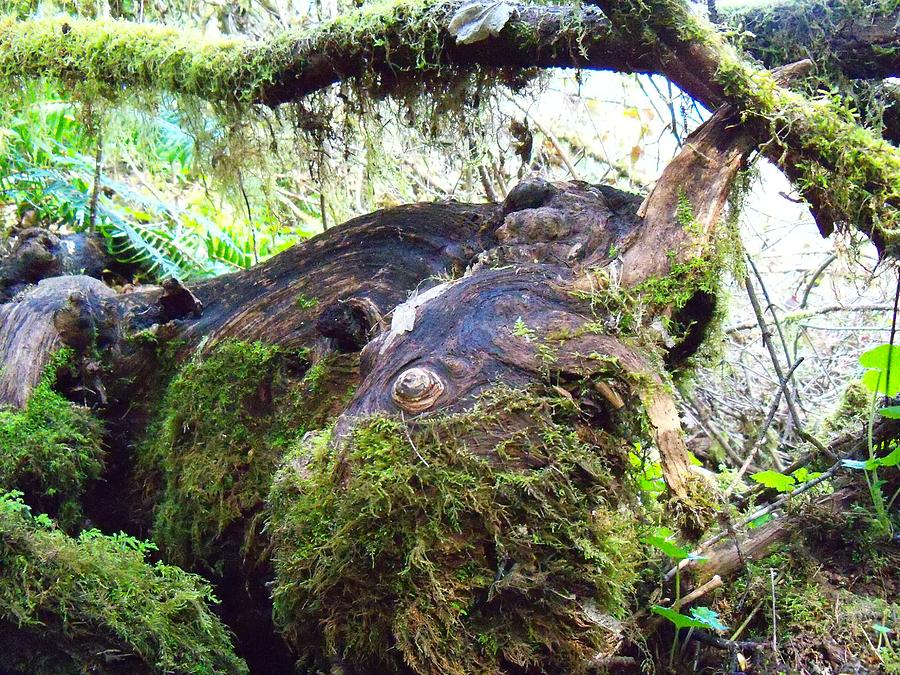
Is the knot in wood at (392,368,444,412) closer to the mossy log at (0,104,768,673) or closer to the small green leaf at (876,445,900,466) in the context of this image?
the mossy log at (0,104,768,673)

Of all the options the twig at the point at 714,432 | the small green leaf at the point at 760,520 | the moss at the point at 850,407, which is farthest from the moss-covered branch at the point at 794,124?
the twig at the point at 714,432

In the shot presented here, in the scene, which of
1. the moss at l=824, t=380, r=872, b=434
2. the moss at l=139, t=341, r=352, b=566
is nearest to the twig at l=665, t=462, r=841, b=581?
the moss at l=824, t=380, r=872, b=434

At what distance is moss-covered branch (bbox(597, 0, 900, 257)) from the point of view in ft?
7.52

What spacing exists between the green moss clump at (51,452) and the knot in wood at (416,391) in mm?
1473

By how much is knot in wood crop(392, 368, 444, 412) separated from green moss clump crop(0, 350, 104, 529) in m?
Result: 1.47

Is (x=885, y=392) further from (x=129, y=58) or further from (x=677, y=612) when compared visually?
(x=129, y=58)

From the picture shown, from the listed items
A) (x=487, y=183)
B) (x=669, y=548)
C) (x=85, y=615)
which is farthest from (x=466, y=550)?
(x=487, y=183)

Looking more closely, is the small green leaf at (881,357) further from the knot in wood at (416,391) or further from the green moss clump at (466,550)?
the knot in wood at (416,391)

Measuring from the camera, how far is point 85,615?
1932 millimetres

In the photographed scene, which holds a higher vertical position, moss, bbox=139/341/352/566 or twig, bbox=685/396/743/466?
moss, bbox=139/341/352/566

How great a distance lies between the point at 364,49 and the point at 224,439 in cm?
167

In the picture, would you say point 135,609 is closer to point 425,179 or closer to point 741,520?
point 741,520

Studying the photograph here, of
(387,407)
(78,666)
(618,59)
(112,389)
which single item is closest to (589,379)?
(387,407)

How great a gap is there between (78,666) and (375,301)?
1558mm
